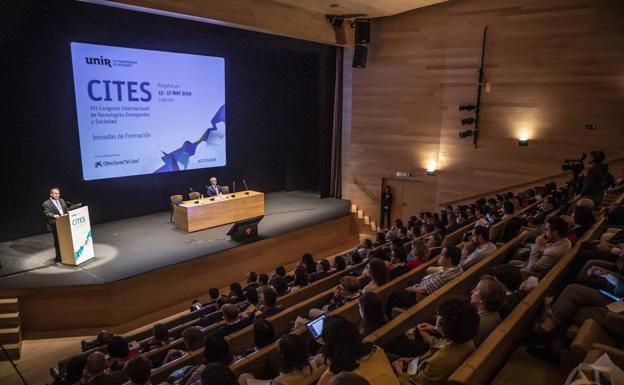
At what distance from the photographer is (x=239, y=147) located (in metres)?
9.48

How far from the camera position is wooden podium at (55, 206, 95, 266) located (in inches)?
214

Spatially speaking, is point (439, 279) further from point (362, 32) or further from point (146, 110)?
point (362, 32)

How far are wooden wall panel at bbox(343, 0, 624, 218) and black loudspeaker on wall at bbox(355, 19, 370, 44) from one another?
28 centimetres

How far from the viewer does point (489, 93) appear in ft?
26.0

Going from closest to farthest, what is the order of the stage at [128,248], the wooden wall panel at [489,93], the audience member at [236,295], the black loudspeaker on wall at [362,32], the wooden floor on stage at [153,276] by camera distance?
1. the audience member at [236,295]
2. the wooden floor on stage at [153,276]
3. the stage at [128,248]
4. the wooden wall panel at [489,93]
5. the black loudspeaker on wall at [362,32]

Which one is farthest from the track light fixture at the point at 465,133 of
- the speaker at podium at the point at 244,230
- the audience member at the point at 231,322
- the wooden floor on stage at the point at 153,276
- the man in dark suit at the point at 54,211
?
the man in dark suit at the point at 54,211

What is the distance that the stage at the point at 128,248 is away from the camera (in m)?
5.28

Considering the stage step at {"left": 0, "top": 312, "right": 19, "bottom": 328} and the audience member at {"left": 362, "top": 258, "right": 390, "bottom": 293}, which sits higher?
the audience member at {"left": 362, "top": 258, "right": 390, "bottom": 293}

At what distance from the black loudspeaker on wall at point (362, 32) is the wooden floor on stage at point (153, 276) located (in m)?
3.62

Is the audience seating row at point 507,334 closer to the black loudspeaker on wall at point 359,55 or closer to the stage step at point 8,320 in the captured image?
the stage step at point 8,320

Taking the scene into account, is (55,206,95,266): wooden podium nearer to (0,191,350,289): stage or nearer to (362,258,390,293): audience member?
(0,191,350,289): stage

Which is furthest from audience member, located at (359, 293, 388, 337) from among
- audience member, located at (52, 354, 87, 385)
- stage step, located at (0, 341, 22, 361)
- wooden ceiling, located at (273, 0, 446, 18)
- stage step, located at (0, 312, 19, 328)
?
wooden ceiling, located at (273, 0, 446, 18)

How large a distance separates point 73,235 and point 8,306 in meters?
1.02

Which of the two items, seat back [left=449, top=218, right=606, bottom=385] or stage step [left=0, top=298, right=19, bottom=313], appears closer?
seat back [left=449, top=218, right=606, bottom=385]
